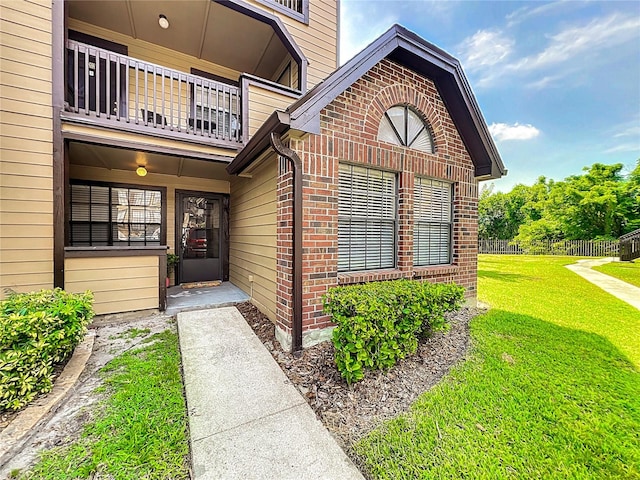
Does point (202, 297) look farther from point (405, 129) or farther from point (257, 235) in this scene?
point (405, 129)

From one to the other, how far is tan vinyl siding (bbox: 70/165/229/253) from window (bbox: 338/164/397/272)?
4.97 meters

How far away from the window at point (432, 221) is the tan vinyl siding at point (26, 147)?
639cm

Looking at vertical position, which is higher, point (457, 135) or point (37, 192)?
point (457, 135)

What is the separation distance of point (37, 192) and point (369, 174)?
5.39 m

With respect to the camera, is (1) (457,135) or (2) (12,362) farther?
(1) (457,135)

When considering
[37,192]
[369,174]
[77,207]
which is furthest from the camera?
[77,207]

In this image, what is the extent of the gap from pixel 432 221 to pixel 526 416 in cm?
353

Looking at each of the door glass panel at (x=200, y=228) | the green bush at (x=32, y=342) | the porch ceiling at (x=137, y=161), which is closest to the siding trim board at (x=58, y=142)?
the porch ceiling at (x=137, y=161)

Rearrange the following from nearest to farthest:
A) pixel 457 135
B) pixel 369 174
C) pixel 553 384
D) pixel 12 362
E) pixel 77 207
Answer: pixel 12 362, pixel 553 384, pixel 369 174, pixel 457 135, pixel 77 207

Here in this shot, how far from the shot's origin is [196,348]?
3.68 meters

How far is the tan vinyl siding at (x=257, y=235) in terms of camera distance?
4.56 m

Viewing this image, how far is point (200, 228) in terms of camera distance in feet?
24.8

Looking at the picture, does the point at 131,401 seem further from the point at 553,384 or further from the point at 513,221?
the point at 513,221

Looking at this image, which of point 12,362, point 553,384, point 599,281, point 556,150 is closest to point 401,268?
point 553,384
